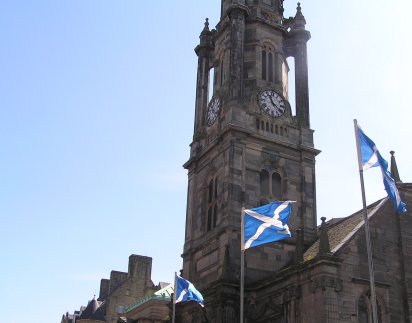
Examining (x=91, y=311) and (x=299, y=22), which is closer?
(x=299, y=22)

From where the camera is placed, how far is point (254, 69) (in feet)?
153

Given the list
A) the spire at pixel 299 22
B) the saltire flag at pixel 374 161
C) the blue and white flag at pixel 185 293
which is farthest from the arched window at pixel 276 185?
the saltire flag at pixel 374 161

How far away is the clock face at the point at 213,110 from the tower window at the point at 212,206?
513 centimetres

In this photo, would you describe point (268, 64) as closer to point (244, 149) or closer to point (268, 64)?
point (268, 64)

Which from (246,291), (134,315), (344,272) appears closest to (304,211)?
(246,291)

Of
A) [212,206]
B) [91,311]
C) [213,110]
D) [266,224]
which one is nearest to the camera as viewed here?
[266,224]

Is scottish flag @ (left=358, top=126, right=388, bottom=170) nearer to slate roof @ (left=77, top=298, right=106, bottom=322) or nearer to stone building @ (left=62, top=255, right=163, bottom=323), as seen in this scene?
stone building @ (left=62, top=255, right=163, bottom=323)

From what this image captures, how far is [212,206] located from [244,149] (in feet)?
15.4

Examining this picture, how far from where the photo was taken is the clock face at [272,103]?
4497 centimetres

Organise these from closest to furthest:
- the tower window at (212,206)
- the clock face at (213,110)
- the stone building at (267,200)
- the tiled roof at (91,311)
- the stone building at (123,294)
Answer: the stone building at (267,200)
the tower window at (212,206)
the clock face at (213,110)
the tiled roof at (91,311)
the stone building at (123,294)

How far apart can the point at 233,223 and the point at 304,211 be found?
19.2ft

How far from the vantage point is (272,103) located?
45531 millimetres

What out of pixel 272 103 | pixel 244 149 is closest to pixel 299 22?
pixel 272 103

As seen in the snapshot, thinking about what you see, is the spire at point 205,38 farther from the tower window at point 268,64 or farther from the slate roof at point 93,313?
the slate roof at point 93,313
